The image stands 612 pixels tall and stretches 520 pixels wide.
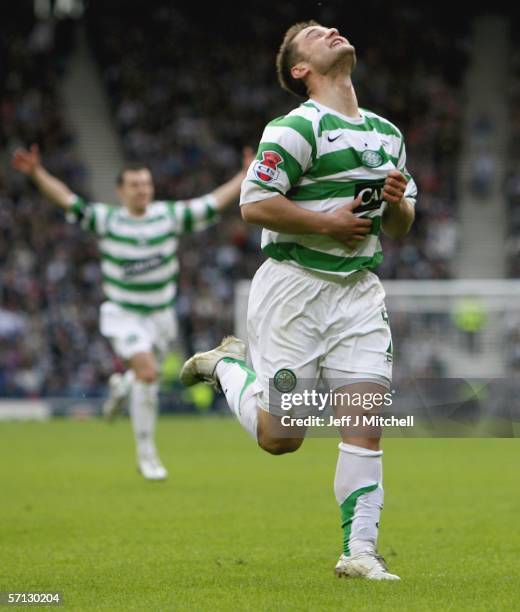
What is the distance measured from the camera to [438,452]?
15.7 m

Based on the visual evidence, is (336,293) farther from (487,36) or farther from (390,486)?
(487,36)

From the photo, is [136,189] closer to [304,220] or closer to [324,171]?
[324,171]

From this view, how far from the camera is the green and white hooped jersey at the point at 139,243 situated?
12000 millimetres

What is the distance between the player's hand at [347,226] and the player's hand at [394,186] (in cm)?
16

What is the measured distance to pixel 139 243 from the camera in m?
12.0

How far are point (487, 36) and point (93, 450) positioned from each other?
19785mm

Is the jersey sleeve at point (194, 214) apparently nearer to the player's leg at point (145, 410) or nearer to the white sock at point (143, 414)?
the player's leg at point (145, 410)

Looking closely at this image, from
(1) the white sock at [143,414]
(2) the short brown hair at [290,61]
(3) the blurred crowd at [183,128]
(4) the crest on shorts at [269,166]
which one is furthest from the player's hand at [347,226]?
(3) the blurred crowd at [183,128]

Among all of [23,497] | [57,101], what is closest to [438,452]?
[23,497]

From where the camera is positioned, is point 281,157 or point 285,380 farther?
point 285,380

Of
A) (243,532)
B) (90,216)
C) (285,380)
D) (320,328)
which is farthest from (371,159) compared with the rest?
(90,216)

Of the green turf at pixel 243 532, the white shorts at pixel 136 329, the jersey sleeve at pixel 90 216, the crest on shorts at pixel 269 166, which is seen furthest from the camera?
the jersey sleeve at pixel 90 216

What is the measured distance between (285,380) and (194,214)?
6.01 meters

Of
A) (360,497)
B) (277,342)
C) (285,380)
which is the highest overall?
(277,342)
